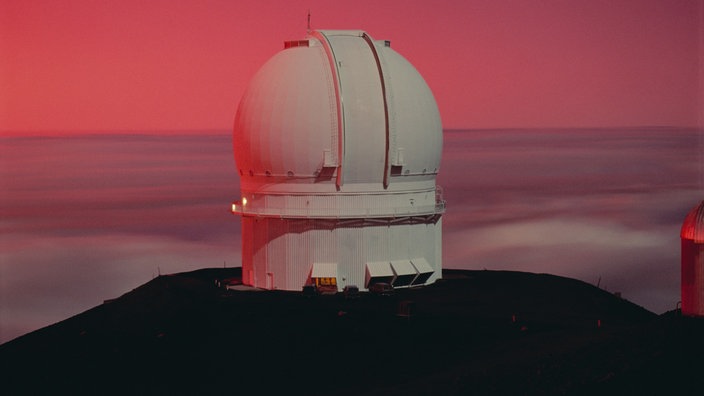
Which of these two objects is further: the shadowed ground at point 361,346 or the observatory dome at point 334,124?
the observatory dome at point 334,124

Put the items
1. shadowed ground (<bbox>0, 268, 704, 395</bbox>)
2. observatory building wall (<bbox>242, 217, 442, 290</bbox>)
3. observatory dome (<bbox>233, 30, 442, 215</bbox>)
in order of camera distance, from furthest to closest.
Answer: observatory building wall (<bbox>242, 217, 442, 290</bbox>) < observatory dome (<bbox>233, 30, 442, 215</bbox>) < shadowed ground (<bbox>0, 268, 704, 395</bbox>)

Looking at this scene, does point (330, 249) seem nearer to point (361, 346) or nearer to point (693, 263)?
point (361, 346)

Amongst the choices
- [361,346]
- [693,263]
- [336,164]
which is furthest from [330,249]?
[693,263]

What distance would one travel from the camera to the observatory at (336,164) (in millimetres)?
61000

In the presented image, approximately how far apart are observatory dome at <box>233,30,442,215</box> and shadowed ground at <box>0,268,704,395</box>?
15.0 ft

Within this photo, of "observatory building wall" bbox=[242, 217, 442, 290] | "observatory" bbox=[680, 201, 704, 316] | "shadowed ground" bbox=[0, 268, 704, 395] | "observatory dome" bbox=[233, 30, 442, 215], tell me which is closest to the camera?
"shadowed ground" bbox=[0, 268, 704, 395]

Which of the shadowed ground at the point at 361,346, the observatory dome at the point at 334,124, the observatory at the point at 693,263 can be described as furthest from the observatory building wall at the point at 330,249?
the observatory at the point at 693,263

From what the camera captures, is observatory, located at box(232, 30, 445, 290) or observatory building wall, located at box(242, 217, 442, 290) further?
observatory building wall, located at box(242, 217, 442, 290)

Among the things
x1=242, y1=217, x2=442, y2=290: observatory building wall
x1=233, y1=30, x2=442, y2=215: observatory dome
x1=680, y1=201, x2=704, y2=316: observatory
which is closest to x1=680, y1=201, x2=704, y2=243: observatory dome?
x1=680, y1=201, x2=704, y2=316: observatory

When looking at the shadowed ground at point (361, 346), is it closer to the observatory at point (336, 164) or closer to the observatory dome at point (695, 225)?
the observatory at point (336, 164)

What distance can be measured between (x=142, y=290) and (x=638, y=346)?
2532 cm

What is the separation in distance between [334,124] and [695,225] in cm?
1560

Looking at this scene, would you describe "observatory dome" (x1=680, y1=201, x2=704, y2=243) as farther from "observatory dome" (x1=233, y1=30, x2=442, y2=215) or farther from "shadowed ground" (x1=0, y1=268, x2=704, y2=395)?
"observatory dome" (x1=233, y1=30, x2=442, y2=215)

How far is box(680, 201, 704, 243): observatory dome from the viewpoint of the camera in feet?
172
